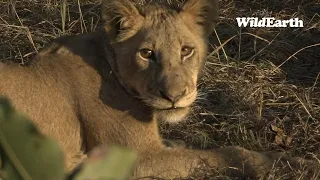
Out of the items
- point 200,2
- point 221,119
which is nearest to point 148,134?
point 200,2

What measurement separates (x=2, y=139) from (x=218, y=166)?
2.81 m

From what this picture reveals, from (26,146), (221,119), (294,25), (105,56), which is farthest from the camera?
(294,25)

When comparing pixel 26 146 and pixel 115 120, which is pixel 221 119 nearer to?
pixel 115 120

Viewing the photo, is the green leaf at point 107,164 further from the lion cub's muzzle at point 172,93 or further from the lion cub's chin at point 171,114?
the lion cub's chin at point 171,114

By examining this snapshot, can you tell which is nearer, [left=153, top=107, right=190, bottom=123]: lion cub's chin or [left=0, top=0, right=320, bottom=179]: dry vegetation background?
[left=153, top=107, right=190, bottom=123]: lion cub's chin

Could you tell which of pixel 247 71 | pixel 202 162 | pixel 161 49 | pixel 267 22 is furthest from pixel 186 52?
pixel 267 22

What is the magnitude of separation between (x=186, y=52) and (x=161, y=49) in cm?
16

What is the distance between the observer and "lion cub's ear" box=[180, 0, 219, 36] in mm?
3422

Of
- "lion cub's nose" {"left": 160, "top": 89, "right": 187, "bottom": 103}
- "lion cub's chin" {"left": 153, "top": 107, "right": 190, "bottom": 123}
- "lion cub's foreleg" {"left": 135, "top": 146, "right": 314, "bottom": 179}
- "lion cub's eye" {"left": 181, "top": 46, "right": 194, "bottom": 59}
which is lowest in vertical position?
"lion cub's foreleg" {"left": 135, "top": 146, "right": 314, "bottom": 179}

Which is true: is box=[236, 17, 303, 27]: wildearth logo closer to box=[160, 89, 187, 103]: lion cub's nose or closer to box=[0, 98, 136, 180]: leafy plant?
box=[160, 89, 187, 103]: lion cub's nose

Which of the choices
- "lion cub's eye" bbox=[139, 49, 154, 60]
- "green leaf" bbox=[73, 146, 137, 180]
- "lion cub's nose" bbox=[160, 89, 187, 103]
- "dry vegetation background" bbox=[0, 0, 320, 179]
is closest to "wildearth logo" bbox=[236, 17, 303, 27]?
"dry vegetation background" bbox=[0, 0, 320, 179]

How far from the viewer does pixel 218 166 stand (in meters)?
3.16

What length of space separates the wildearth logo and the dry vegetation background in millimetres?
63

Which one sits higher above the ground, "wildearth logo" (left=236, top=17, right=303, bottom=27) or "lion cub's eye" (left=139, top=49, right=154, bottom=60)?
"lion cub's eye" (left=139, top=49, right=154, bottom=60)
